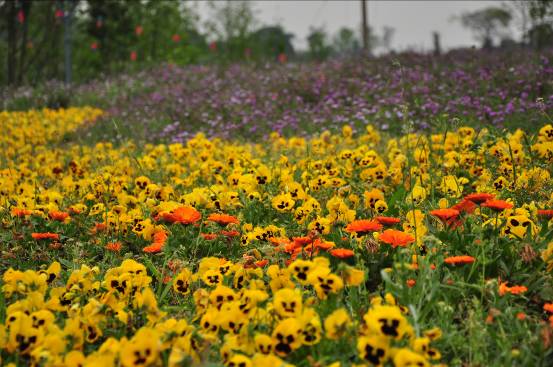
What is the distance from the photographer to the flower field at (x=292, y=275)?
2006 millimetres

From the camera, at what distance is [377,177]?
4598 mm

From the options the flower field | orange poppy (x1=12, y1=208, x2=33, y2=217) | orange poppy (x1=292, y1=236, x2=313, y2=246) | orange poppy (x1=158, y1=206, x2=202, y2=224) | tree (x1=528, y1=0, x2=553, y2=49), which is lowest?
the flower field

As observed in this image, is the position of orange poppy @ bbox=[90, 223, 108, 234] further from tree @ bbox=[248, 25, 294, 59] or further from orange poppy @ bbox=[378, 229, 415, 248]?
tree @ bbox=[248, 25, 294, 59]

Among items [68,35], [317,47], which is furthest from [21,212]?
[317,47]

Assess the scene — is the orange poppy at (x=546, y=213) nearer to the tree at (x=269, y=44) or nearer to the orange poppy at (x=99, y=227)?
the orange poppy at (x=99, y=227)

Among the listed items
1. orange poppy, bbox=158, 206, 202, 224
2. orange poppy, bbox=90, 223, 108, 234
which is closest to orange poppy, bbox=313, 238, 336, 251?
orange poppy, bbox=158, 206, 202, 224

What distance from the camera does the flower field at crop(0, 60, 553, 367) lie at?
2.01 m

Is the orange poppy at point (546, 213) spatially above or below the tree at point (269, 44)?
below

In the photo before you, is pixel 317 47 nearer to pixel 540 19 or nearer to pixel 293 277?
pixel 540 19

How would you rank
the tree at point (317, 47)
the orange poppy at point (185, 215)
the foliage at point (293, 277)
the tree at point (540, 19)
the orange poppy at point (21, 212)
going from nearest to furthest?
the foliage at point (293, 277), the orange poppy at point (185, 215), the orange poppy at point (21, 212), the tree at point (540, 19), the tree at point (317, 47)

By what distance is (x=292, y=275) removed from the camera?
8.29 ft

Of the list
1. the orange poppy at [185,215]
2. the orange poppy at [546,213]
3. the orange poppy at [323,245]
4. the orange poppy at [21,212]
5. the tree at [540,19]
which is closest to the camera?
the orange poppy at [323,245]

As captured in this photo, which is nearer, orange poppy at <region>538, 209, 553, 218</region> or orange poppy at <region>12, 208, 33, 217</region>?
orange poppy at <region>538, 209, 553, 218</region>

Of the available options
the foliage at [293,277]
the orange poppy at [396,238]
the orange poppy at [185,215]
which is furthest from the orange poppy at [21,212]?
the orange poppy at [396,238]
